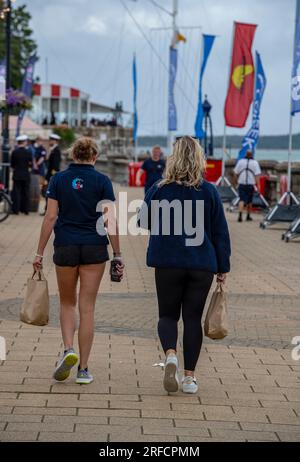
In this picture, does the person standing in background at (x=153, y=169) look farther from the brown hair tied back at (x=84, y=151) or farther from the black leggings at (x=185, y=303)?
the black leggings at (x=185, y=303)

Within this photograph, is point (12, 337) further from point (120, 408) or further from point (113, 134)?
point (113, 134)

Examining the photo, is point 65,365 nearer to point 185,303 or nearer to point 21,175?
point 185,303

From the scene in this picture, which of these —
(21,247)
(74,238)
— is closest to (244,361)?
(74,238)

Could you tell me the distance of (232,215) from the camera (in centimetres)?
2644

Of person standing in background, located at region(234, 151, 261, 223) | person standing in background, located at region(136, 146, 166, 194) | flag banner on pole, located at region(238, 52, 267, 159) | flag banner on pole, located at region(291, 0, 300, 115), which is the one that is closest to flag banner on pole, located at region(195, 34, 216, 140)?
flag banner on pole, located at region(238, 52, 267, 159)

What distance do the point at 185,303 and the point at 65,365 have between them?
93 cm

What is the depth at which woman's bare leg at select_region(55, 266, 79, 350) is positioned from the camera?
24.1ft

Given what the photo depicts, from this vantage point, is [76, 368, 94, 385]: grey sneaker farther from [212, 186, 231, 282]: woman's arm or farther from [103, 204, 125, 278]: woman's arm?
[212, 186, 231, 282]: woman's arm

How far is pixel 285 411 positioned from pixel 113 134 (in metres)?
80.8

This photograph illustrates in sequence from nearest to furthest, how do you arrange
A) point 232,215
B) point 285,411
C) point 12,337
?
point 285,411
point 12,337
point 232,215

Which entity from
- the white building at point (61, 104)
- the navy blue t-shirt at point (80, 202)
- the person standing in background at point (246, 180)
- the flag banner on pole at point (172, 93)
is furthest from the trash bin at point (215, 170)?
the white building at point (61, 104)

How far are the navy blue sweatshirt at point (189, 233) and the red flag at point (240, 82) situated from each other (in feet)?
71.8

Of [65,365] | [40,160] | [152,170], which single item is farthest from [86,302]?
[40,160]

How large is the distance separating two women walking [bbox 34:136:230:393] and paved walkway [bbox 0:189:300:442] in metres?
0.29
